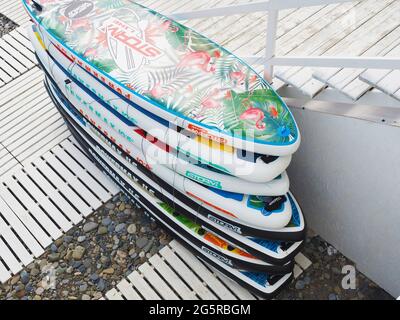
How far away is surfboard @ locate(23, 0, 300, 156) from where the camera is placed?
2.66 metres

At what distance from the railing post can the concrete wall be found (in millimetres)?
346

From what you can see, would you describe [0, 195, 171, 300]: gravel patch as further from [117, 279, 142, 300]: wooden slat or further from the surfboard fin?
the surfboard fin

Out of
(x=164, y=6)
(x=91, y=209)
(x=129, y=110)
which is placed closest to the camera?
(x=129, y=110)

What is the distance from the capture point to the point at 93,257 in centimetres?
375

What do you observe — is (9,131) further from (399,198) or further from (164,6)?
(399,198)

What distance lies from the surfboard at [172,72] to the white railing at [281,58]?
0.53 feet

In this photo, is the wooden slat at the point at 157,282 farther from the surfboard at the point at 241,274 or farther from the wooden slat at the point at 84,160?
the wooden slat at the point at 84,160

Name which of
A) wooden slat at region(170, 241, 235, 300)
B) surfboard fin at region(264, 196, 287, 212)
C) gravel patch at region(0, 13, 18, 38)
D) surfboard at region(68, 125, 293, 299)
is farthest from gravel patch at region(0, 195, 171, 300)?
gravel patch at region(0, 13, 18, 38)

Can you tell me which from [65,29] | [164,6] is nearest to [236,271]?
[65,29]

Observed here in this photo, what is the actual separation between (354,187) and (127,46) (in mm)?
2045

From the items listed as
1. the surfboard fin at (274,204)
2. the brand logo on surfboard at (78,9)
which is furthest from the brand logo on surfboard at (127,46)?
the surfboard fin at (274,204)
